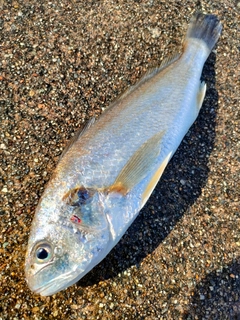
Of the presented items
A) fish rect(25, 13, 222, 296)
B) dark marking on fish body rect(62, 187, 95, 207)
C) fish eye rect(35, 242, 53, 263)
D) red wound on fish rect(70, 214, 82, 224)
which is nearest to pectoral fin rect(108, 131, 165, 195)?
fish rect(25, 13, 222, 296)

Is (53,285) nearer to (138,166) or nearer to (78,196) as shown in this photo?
(78,196)

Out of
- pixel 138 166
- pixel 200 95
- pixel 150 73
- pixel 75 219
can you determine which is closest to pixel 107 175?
pixel 138 166

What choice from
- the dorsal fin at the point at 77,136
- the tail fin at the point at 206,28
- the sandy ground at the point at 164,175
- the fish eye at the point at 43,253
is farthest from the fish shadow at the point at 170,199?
the dorsal fin at the point at 77,136

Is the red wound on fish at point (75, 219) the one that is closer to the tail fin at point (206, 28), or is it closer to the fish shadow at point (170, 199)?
the fish shadow at point (170, 199)

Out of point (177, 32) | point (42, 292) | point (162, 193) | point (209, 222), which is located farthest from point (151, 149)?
point (177, 32)

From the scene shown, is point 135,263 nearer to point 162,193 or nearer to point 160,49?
point 162,193

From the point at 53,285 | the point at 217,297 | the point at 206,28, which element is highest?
the point at 206,28
